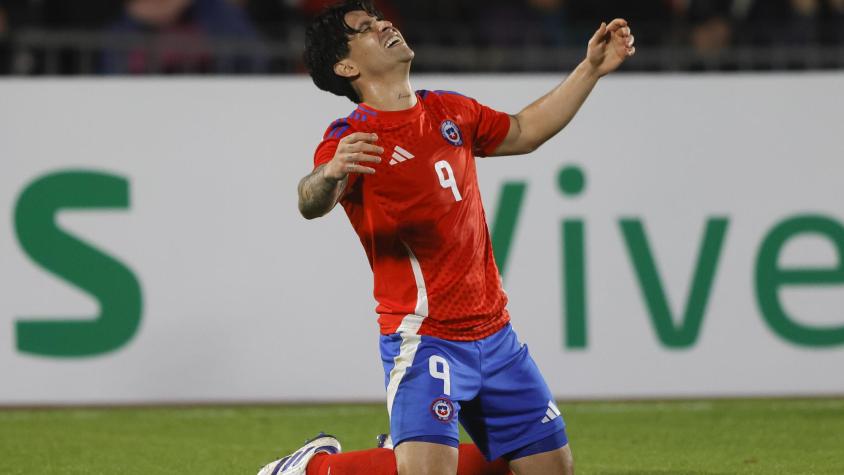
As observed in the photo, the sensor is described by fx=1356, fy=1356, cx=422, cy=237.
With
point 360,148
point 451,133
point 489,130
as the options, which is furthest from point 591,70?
point 360,148

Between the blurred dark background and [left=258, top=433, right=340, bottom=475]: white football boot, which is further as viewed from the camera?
the blurred dark background

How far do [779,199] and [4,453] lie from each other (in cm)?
400

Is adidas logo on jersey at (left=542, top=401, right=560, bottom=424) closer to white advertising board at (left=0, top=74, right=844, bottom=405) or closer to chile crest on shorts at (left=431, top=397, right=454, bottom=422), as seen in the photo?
chile crest on shorts at (left=431, top=397, right=454, bottom=422)

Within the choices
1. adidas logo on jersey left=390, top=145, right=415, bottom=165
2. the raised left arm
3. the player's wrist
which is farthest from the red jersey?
the player's wrist

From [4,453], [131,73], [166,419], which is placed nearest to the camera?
[4,453]

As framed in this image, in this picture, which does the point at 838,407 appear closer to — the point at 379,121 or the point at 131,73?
the point at 379,121

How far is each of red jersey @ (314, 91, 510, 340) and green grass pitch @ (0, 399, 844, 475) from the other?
141 centimetres

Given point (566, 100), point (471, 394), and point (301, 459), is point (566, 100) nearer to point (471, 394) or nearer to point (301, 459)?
point (471, 394)

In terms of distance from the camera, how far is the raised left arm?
4457 mm

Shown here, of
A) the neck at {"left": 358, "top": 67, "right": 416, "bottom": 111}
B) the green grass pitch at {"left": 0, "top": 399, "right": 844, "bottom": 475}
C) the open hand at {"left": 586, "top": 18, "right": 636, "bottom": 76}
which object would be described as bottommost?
the green grass pitch at {"left": 0, "top": 399, "right": 844, "bottom": 475}

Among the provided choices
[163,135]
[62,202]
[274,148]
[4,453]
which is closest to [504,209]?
[274,148]

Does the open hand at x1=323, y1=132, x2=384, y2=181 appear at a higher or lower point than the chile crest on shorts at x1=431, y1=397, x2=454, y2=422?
higher

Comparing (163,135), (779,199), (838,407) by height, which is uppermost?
(163,135)

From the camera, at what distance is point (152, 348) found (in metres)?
7.00
